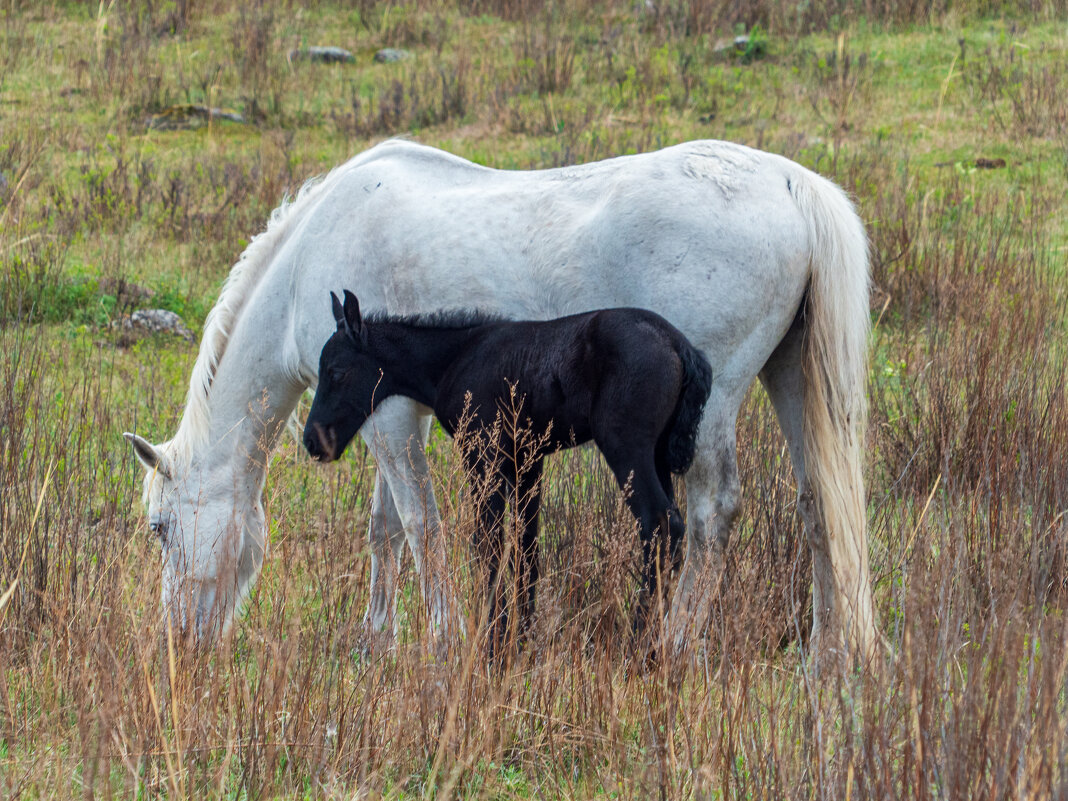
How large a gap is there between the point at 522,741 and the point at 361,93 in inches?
421

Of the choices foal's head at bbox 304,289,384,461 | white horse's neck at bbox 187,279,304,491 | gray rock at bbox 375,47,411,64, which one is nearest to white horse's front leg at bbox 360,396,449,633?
foal's head at bbox 304,289,384,461

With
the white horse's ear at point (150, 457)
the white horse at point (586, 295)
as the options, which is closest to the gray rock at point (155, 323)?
the white horse at point (586, 295)

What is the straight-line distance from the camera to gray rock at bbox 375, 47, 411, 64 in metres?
13.1

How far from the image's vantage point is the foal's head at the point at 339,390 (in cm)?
383

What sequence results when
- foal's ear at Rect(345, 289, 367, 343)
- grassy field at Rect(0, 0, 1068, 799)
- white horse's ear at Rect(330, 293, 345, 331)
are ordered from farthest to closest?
white horse's ear at Rect(330, 293, 345, 331) → foal's ear at Rect(345, 289, 367, 343) → grassy field at Rect(0, 0, 1068, 799)

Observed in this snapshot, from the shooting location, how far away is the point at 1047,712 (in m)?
1.86

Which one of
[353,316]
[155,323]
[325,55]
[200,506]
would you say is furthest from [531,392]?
[325,55]

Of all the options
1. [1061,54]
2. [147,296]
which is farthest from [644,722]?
[1061,54]

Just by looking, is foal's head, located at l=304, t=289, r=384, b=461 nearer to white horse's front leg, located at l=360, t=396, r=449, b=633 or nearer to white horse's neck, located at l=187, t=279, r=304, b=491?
white horse's front leg, located at l=360, t=396, r=449, b=633

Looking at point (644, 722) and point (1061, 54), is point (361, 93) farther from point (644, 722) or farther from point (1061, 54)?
point (644, 722)

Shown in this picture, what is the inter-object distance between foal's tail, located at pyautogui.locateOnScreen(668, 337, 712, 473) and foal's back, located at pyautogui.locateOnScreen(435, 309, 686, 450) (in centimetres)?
4

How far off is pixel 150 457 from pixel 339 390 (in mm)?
851

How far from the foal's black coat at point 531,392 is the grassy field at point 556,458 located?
302mm

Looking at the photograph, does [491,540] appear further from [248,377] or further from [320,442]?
[248,377]
